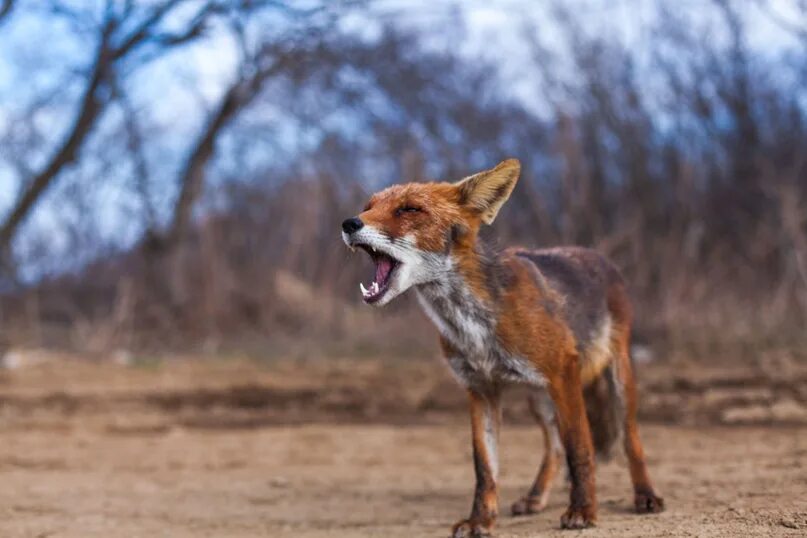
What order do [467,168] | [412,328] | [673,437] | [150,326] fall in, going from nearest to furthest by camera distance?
1. [673,437]
2. [412,328]
3. [467,168]
4. [150,326]

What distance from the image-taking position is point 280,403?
41.2ft

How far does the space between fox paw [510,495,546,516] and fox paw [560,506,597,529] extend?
36.7 inches

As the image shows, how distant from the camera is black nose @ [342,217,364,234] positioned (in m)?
Answer: 5.50

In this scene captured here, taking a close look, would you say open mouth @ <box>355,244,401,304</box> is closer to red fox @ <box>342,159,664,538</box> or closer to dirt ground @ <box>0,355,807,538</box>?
red fox @ <box>342,159,664,538</box>

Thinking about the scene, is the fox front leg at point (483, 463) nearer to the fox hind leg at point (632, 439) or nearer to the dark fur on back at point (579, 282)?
the dark fur on back at point (579, 282)

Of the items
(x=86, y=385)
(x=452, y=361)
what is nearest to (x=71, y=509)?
(x=452, y=361)

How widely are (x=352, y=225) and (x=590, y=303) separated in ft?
6.29

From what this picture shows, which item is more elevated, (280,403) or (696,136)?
(696,136)

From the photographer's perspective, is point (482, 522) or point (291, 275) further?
point (291, 275)

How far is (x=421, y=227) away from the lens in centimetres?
584

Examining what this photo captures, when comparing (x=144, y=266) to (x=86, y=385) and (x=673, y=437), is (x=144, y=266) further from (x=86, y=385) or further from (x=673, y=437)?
(x=673, y=437)

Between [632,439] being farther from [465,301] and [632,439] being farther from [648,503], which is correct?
[465,301]

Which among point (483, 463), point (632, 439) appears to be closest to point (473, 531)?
point (483, 463)

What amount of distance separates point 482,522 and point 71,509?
3.24 m
